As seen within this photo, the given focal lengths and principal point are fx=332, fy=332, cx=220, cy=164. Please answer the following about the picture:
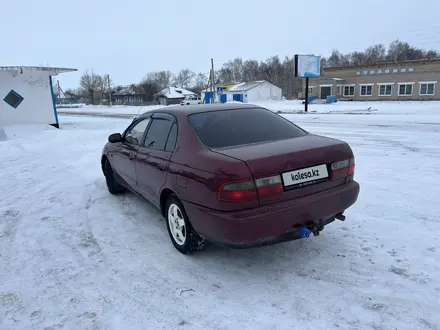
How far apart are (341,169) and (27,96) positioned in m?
18.5

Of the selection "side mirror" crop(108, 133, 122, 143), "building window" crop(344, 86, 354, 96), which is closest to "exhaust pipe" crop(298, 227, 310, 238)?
"side mirror" crop(108, 133, 122, 143)

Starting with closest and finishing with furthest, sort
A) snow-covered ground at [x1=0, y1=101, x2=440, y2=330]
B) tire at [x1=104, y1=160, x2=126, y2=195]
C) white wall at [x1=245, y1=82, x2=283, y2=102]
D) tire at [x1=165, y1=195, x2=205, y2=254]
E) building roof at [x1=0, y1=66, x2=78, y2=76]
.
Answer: snow-covered ground at [x1=0, y1=101, x2=440, y2=330] < tire at [x1=165, y1=195, x2=205, y2=254] < tire at [x1=104, y1=160, x2=126, y2=195] < building roof at [x1=0, y1=66, x2=78, y2=76] < white wall at [x1=245, y1=82, x2=283, y2=102]

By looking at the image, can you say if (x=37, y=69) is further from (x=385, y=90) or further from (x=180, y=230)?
(x=385, y=90)

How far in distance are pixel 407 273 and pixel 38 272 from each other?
360cm

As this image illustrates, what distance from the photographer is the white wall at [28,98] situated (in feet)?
55.5

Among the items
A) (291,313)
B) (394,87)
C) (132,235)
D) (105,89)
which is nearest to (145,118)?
(132,235)

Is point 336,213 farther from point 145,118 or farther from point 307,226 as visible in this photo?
point 145,118

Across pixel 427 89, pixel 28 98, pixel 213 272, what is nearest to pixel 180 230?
pixel 213 272

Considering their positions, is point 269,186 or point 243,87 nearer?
point 269,186

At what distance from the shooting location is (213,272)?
10.7 feet

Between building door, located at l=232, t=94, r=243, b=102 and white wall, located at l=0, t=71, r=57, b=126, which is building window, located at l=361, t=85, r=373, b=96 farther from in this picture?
white wall, located at l=0, t=71, r=57, b=126

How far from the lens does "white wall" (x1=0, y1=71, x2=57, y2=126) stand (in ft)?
55.5

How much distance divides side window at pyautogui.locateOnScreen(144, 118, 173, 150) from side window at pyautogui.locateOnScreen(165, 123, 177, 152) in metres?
0.09

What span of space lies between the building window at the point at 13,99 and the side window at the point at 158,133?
16365 mm
